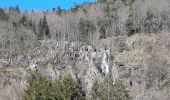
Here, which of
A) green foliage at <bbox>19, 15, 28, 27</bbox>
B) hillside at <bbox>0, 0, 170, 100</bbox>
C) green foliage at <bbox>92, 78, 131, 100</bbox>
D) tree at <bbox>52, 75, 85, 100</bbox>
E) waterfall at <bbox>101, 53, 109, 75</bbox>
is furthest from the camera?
green foliage at <bbox>19, 15, 28, 27</bbox>

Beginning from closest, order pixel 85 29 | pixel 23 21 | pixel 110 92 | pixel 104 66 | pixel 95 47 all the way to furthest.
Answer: pixel 110 92 < pixel 104 66 < pixel 95 47 < pixel 85 29 < pixel 23 21

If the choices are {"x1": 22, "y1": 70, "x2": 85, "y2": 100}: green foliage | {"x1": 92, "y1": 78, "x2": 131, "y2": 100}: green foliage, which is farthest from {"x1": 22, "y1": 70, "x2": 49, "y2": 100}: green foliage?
{"x1": 92, "y1": 78, "x2": 131, "y2": 100}: green foliage

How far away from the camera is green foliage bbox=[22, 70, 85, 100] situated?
4903 cm

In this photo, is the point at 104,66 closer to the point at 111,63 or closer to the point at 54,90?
the point at 111,63

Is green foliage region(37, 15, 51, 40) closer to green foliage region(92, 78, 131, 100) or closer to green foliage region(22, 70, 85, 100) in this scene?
green foliage region(92, 78, 131, 100)

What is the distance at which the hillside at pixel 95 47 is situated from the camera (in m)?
94.4

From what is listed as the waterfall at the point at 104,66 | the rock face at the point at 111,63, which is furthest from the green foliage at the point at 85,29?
the waterfall at the point at 104,66

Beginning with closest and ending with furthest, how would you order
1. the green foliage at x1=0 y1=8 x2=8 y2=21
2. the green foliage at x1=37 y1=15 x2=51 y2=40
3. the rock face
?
the rock face
the green foliage at x1=37 y1=15 x2=51 y2=40
the green foliage at x1=0 y1=8 x2=8 y2=21

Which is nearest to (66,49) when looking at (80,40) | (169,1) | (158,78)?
(80,40)

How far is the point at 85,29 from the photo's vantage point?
398 ft

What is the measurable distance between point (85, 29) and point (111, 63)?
21.3 m

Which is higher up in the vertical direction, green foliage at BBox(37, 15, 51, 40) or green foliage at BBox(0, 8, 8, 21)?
green foliage at BBox(0, 8, 8, 21)

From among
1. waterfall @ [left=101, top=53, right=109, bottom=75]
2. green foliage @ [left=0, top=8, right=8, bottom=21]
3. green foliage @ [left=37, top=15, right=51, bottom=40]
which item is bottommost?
waterfall @ [left=101, top=53, right=109, bottom=75]

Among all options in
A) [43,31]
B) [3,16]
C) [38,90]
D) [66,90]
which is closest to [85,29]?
[43,31]
